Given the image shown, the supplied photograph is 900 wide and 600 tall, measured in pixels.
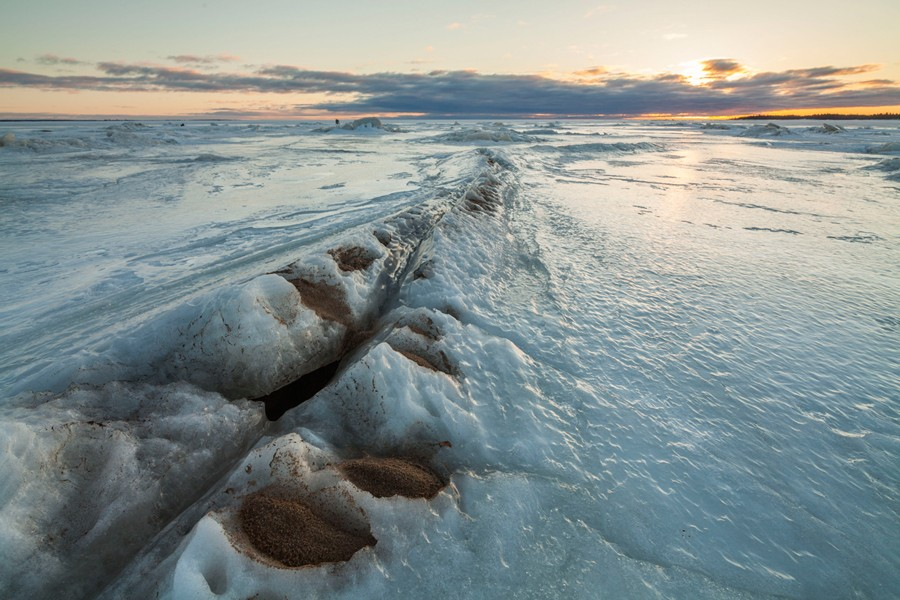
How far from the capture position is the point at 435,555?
6.72 feet

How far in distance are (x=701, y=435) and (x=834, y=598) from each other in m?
1.05

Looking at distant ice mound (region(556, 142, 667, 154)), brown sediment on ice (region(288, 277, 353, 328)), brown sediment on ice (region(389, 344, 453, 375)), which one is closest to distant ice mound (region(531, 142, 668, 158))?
distant ice mound (region(556, 142, 667, 154))

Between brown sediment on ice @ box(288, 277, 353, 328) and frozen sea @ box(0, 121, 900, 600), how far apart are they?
1.1 inches

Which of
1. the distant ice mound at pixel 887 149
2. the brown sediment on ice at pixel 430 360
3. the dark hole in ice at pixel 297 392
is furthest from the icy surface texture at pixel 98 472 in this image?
the distant ice mound at pixel 887 149

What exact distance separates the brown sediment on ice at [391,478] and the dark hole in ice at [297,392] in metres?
1.03

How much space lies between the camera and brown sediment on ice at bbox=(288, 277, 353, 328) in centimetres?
387

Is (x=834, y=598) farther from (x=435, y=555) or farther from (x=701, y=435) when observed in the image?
(x=435, y=555)

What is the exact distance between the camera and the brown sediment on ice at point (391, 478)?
2.28m

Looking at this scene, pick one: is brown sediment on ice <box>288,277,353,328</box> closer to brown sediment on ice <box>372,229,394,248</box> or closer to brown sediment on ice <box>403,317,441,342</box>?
brown sediment on ice <box>403,317,441,342</box>

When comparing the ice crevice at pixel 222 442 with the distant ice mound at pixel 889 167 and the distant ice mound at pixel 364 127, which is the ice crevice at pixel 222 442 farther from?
the distant ice mound at pixel 364 127

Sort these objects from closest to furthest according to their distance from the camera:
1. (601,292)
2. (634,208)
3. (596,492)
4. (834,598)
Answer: (834,598) < (596,492) < (601,292) < (634,208)

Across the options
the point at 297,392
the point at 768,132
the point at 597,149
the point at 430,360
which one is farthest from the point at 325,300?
the point at 768,132

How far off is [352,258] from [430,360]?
7.06ft

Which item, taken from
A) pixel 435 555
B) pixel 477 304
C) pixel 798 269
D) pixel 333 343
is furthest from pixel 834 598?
pixel 798 269
